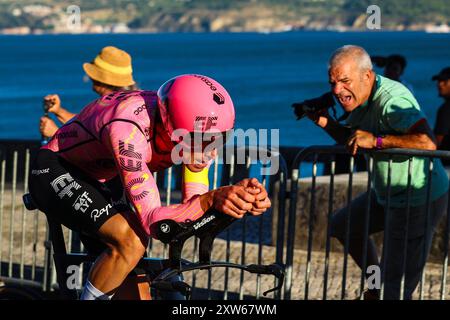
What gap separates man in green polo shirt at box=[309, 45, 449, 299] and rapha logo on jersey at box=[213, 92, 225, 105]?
81.4 inches

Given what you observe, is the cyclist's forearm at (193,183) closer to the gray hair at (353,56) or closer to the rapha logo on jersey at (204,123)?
the rapha logo on jersey at (204,123)

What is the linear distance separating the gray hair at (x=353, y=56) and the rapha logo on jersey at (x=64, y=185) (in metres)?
2.15

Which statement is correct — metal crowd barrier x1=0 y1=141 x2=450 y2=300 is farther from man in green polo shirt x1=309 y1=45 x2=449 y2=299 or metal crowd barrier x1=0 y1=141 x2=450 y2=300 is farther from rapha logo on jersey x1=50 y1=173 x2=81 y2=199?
rapha logo on jersey x1=50 y1=173 x2=81 y2=199

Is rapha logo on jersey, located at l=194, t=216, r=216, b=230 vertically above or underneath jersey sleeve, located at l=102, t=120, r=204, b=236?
underneath

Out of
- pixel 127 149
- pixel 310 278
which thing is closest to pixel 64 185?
pixel 127 149

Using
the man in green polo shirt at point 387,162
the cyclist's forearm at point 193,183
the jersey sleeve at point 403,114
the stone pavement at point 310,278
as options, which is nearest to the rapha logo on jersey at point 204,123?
the cyclist's forearm at point 193,183

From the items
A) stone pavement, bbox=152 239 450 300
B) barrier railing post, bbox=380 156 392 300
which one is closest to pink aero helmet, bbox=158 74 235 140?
barrier railing post, bbox=380 156 392 300

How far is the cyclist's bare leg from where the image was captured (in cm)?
502

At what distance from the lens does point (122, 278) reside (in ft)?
16.6

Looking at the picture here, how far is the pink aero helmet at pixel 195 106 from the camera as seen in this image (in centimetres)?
468

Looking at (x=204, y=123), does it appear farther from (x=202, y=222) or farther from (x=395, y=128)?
(x=395, y=128)

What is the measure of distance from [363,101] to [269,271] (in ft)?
8.06

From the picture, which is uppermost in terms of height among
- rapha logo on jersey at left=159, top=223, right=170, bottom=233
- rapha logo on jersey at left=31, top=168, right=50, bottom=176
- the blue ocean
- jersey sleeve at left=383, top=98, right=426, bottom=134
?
jersey sleeve at left=383, top=98, right=426, bottom=134
